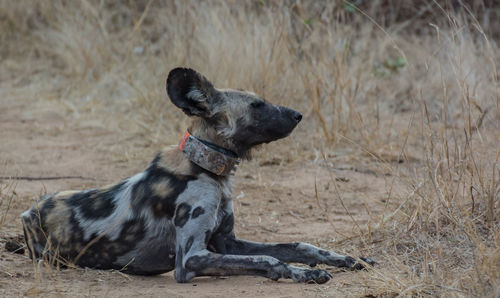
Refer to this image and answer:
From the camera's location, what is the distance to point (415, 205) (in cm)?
348

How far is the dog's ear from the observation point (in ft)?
10.6

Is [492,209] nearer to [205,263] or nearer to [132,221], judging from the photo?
[205,263]

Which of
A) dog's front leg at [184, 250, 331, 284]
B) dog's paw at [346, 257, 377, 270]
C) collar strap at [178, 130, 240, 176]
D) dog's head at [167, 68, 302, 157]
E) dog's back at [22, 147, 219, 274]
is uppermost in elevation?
dog's head at [167, 68, 302, 157]

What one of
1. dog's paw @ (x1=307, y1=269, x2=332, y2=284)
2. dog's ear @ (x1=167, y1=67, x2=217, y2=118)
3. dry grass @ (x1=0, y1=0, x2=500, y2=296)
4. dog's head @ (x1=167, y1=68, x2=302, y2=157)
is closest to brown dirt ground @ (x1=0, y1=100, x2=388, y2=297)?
dog's paw @ (x1=307, y1=269, x2=332, y2=284)

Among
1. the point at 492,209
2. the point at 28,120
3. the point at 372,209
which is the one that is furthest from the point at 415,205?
the point at 28,120

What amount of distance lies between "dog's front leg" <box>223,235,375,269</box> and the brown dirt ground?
0.24 ft

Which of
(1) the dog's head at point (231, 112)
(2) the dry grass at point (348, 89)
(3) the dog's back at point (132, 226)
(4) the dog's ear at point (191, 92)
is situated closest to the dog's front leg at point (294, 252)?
(2) the dry grass at point (348, 89)

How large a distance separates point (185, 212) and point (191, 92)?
0.60 metres

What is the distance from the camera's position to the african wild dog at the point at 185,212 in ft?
10.2

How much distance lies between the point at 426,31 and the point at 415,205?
5.80 meters

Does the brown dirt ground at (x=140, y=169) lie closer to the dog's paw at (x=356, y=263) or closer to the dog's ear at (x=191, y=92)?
the dog's paw at (x=356, y=263)

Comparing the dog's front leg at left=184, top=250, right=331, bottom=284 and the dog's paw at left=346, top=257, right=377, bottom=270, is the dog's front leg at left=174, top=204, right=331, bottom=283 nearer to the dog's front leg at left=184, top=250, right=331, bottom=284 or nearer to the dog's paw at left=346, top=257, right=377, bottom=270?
the dog's front leg at left=184, top=250, right=331, bottom=284

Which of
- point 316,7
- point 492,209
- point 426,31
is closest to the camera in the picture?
point 492,209

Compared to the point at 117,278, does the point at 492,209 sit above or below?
above
